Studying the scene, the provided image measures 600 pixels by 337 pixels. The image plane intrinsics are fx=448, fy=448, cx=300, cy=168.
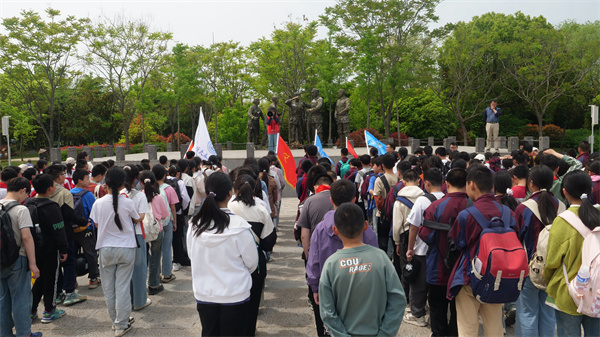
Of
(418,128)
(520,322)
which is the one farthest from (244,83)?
(520,322)

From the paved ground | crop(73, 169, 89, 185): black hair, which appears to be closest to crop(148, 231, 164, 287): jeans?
the paved ground

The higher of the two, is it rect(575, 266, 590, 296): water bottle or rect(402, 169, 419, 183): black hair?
rect(402, 169, 419, 183): black hair

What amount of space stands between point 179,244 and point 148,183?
2073mm

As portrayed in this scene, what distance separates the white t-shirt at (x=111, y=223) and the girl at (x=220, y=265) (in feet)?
6.46

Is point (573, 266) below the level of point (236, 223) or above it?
below

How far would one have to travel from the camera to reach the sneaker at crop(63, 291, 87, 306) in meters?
5.95

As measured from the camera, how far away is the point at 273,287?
664 cm

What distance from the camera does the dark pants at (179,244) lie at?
7.53 meters

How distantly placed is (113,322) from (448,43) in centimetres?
3047

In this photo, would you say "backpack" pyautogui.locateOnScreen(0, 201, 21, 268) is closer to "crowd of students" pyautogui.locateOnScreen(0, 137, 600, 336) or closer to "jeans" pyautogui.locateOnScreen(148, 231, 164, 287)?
"crowd of students" pyautogui.locateOnScreen(0, 137, 600, 336)

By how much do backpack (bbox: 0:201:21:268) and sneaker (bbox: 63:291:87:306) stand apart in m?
1.64

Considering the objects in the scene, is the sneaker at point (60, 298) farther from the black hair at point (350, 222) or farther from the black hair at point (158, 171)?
the black hair at point (350, 222)

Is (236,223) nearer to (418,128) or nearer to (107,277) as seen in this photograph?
(107,277)

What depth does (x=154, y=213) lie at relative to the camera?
19.7 feet
